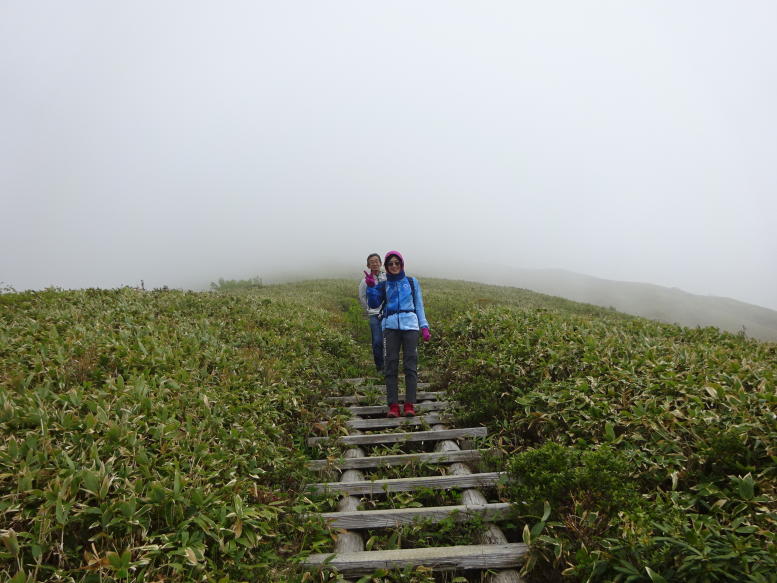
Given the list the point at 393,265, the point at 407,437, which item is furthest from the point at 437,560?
the point at 393,265

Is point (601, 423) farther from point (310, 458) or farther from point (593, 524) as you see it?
point (310, 458)

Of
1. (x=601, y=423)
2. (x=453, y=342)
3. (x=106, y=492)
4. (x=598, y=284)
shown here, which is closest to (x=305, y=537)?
(x=106, y=492)

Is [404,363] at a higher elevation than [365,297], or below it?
below

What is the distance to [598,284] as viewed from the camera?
9231cm

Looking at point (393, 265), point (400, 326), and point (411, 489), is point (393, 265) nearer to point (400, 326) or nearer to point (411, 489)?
point (400, 326)

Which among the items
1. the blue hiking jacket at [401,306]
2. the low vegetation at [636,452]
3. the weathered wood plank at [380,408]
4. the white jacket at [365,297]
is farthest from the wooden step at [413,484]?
the white jacket at [365,297]

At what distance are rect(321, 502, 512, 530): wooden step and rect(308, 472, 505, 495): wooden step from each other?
583mm

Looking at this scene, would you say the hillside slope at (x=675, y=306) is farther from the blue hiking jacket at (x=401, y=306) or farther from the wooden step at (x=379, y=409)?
the blue hiking jacket at (x=401, y=306)

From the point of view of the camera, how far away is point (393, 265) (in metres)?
8.59

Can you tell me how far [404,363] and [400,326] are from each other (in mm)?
782

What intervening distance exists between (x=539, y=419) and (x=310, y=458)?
3.72 meters

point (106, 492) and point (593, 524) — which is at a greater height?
point (106, 492)

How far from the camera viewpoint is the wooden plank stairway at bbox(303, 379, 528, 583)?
14.0 feet

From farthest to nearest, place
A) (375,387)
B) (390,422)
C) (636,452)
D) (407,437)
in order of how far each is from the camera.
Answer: (375,387) → (390,422) → (407,437) → (636,452)
